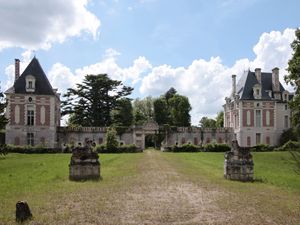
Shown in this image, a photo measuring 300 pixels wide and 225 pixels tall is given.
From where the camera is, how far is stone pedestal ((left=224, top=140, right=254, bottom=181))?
12953 mm

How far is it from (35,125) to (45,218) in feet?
118

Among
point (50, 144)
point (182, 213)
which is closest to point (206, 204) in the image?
point (182, 213)

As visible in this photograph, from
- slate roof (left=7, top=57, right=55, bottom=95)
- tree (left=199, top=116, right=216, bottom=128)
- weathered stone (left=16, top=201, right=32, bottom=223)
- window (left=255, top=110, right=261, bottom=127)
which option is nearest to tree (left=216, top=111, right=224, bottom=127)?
tree (left=199, top=116, right=216, bottom=128)

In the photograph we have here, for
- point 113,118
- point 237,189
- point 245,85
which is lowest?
point 237,189

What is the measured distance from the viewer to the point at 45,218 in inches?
270

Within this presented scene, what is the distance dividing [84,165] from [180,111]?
166 ft

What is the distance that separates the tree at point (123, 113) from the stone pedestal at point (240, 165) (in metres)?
37.9

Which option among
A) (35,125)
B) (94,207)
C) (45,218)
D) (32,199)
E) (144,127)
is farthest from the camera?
(144,127)

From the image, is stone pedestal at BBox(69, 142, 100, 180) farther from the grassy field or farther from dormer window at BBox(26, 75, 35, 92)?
dormer window at BBox(26, 75, 35, 92)

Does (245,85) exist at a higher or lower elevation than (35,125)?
higher

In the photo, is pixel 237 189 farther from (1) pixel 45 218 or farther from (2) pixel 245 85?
(2) pixel 245 85

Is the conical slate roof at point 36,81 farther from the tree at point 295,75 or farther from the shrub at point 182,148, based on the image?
Result: the tree at point 295,75

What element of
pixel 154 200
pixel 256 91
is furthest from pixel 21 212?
pixel 256 91

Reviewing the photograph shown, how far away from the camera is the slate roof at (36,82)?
41.2m
